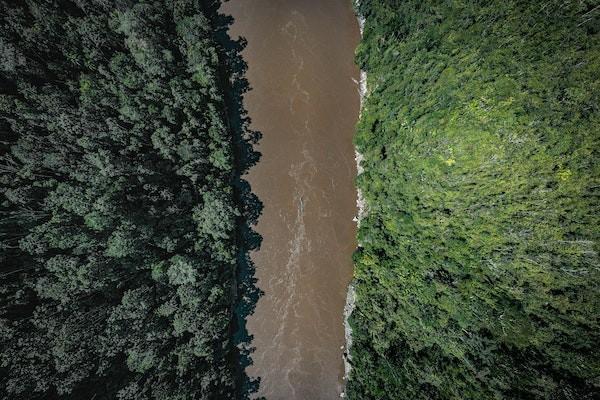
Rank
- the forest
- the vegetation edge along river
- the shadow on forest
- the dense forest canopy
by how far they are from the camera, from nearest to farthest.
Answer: the forest → the vegetation edge along river → the dense forest canopy → the shadow on forest

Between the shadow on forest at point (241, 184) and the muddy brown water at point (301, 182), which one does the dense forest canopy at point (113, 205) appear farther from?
the muddy brown water at point (301, 182)

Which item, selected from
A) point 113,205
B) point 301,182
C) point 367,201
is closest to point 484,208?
point 367,201

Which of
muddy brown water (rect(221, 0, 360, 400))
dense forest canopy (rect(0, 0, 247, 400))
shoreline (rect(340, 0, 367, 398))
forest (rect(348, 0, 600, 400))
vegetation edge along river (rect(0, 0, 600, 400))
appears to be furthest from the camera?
muddy brown water (rect(221, 0, 360, 400))

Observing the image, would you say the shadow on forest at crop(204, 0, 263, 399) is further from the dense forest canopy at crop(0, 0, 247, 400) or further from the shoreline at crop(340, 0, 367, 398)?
the shoreline at crop(340, 0, 367, 398)

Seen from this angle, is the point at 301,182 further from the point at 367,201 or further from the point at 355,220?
the point at 367,201

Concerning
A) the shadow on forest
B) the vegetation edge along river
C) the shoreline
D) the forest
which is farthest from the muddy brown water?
the forest

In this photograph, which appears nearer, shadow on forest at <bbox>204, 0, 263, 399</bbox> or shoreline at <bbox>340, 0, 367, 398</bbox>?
shoreline at <bbox>340, 0, 367, 398</bbox>

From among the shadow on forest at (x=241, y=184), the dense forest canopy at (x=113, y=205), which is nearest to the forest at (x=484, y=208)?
the shadow on forest at (x=241, y=184)
